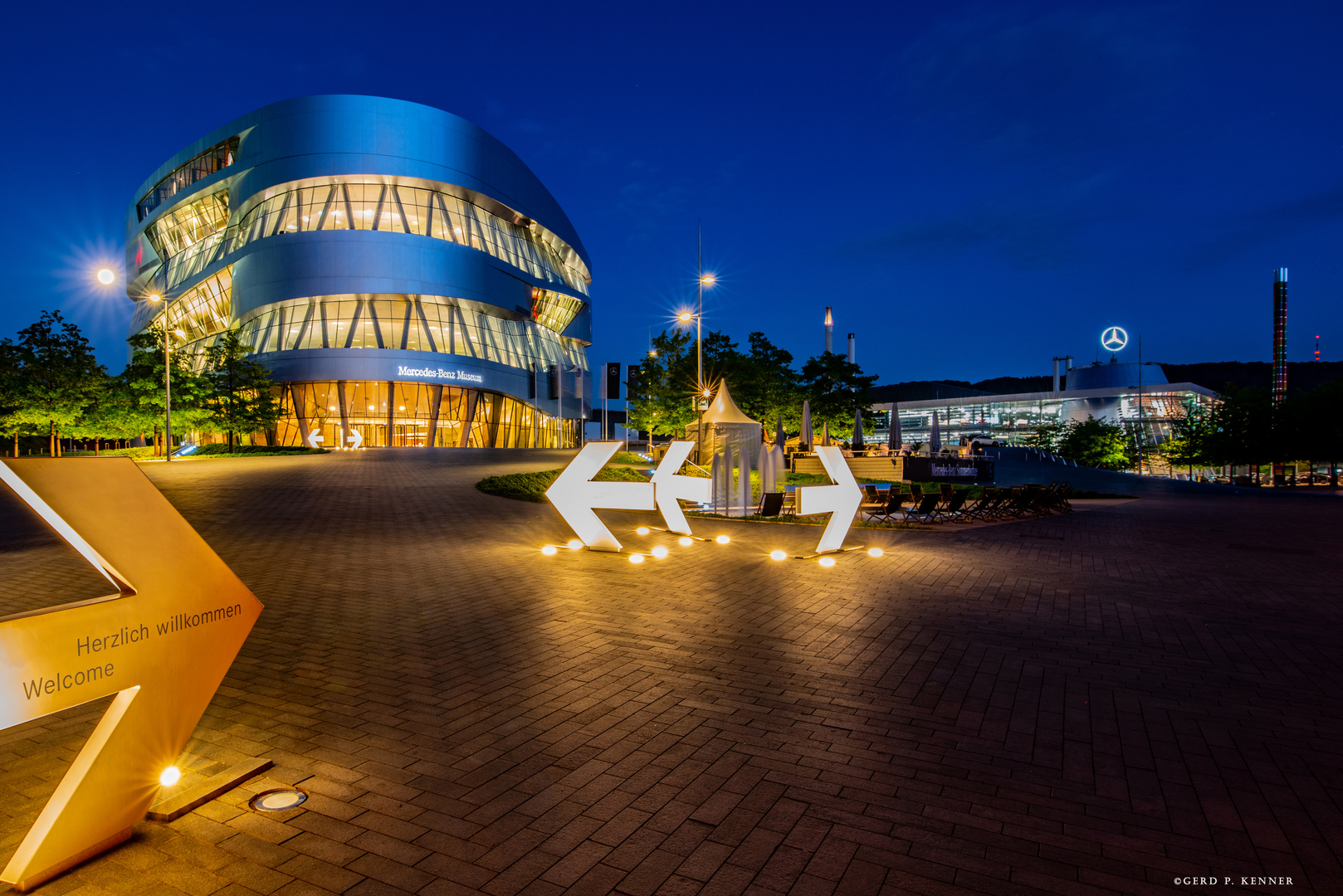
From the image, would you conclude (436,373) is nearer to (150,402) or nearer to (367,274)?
(367,274)

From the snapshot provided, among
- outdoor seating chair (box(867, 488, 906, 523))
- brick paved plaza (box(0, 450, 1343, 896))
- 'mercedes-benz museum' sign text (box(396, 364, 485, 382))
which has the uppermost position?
'mercedes-benz museum' sign text (box(396, 364, 485, 382))

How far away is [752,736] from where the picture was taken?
4.39m

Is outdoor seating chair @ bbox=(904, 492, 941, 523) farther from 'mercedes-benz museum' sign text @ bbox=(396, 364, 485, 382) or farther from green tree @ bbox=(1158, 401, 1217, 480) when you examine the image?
'mercedes-benz museum' sign text @ bbox=(396, 364, 485, 382)

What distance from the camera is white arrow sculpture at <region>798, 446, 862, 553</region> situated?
1184 centimetres

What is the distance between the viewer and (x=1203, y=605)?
26.2 feet

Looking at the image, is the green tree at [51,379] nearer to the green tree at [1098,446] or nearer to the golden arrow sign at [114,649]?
the golden arrow sign at [114,649]

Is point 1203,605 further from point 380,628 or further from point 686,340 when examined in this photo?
point 686,340

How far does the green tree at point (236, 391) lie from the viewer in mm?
42812

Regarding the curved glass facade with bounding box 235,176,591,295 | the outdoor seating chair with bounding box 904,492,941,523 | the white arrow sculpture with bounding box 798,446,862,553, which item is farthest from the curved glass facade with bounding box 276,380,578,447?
the white arrow sculpture with bounding box 798,446,862,553

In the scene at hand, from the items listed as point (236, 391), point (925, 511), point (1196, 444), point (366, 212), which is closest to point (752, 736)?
point (925, 511)

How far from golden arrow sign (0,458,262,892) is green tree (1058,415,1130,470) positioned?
85980 millimetres

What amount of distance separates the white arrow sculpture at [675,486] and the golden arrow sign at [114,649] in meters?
9.07

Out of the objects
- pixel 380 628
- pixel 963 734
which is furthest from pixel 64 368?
pixel 963 734

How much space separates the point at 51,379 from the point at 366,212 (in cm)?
2512
